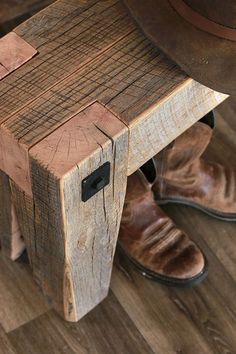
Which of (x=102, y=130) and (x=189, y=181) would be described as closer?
(x=102, y=130)

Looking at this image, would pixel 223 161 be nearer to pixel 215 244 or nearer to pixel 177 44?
pixel 215 244

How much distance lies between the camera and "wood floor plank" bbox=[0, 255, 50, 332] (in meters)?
1.23

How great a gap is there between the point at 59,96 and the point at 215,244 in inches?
23.5

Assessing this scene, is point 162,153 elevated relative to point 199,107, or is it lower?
lower

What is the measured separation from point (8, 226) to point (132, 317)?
312 mm

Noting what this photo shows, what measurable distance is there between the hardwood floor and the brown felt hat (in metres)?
0.51

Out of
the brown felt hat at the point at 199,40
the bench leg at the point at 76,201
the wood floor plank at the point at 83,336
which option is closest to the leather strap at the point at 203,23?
the brown felt hat at the point at 199,40

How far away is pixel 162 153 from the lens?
3.91 feet

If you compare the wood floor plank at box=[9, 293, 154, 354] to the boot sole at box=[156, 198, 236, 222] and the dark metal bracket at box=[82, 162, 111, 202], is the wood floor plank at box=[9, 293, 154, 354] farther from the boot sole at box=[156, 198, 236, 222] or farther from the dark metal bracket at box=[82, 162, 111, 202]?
the dark metal bracket at box=[82, 162, 111, 202]

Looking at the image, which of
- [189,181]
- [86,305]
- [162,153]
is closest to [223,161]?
[189,181]

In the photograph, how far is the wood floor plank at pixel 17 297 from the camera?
1232 millimetres

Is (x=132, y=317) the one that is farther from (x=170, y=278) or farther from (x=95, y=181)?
(x=95, y=181)

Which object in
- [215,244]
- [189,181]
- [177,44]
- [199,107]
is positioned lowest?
[215,244]

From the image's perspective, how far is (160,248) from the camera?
127 centimetres
